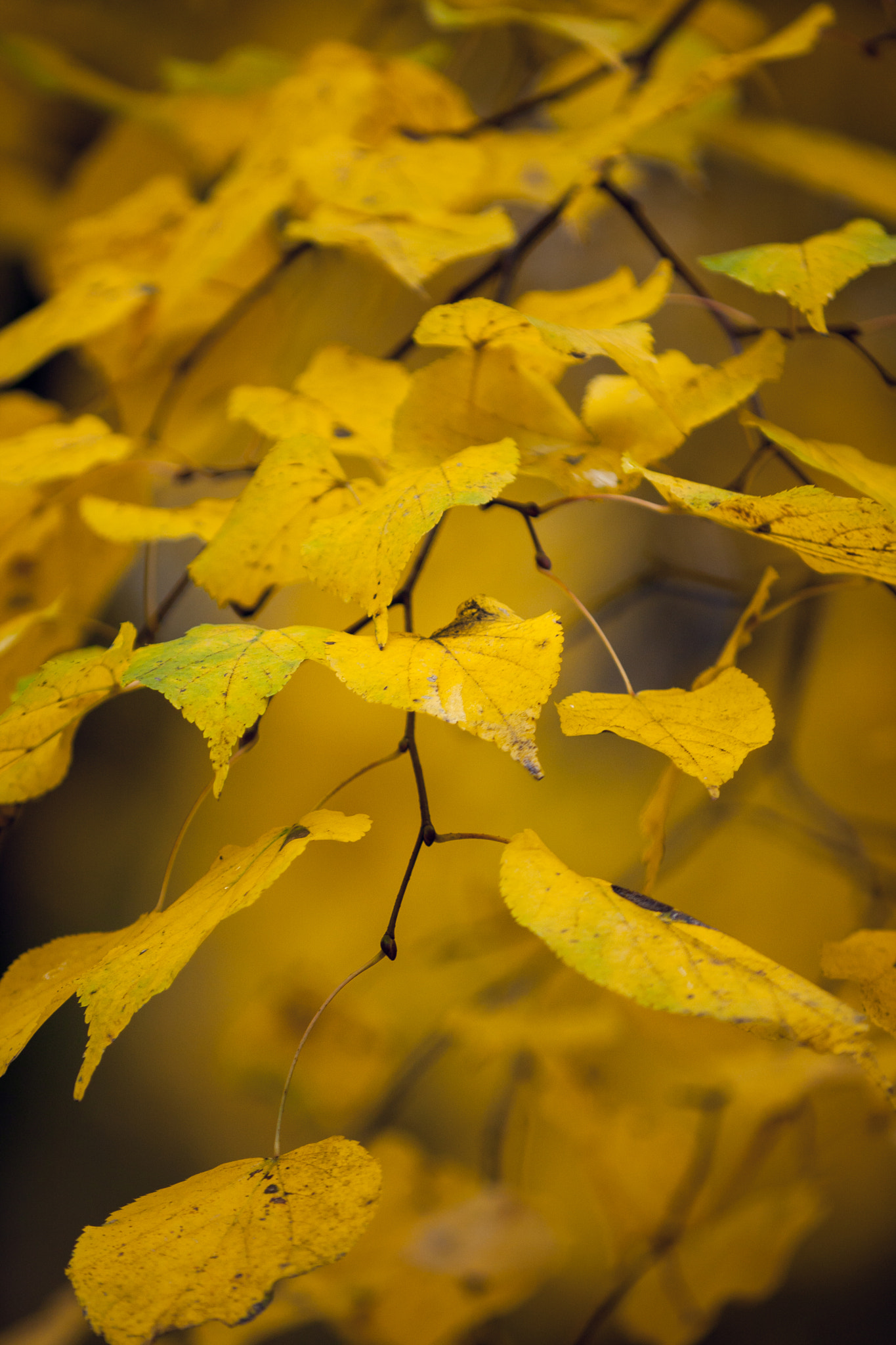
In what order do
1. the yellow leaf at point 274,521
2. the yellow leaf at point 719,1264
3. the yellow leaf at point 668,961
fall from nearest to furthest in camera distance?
the yellow leaf at point 668,961 < the yellow leaf at point 274,521 < the yellow leaf at point 719,1264

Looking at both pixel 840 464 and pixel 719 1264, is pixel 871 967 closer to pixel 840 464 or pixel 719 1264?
pixel 840 464

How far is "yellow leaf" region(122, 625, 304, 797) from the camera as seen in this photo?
21 cm

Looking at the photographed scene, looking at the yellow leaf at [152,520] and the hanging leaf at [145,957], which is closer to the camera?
the hanging leaf at [145,957]

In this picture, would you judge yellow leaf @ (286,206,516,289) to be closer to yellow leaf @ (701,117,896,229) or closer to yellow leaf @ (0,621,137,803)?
yellow leaf @ (0,621,137,803)

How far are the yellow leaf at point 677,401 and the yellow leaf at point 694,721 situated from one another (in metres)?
0.10

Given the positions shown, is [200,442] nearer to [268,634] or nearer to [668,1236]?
[268,634]

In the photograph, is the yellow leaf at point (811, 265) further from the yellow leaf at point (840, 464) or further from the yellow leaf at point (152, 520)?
the yellow leaf at point (152, 520)

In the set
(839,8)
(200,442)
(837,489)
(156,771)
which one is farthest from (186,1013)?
(839,8)

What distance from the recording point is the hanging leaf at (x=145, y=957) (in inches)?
8.5

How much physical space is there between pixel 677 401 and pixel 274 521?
A: 0.55 ft

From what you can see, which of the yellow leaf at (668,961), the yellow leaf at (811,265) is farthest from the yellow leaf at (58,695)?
the yellow leaf at (811,265)

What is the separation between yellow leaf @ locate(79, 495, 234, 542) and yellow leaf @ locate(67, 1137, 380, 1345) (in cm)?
24

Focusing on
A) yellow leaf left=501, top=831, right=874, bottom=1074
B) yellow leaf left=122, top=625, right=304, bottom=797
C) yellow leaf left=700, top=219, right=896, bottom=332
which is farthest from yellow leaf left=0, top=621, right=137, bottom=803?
yellow leaf left=700, top=219, right=896, bottom=332

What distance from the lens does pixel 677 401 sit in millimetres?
299
